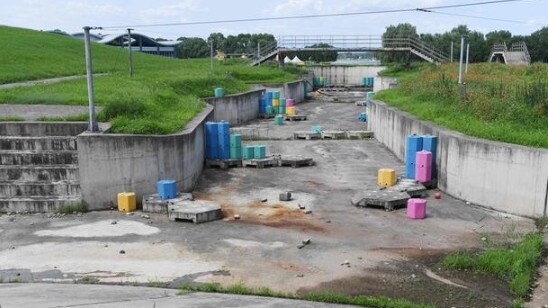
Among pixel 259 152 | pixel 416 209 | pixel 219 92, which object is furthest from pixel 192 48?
pixel 416 209

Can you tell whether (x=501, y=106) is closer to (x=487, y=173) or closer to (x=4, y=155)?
(x=487, y=173)

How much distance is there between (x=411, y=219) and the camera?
1297 cm

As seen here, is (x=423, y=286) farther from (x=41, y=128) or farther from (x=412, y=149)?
(x=41, y=128)

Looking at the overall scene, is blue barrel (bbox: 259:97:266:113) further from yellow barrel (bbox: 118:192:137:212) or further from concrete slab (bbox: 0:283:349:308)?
concrete slab (bbox: 0:283:349:308)

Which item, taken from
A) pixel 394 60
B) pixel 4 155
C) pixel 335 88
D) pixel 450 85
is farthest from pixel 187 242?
pixel 394 60

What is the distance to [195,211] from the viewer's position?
12.7m

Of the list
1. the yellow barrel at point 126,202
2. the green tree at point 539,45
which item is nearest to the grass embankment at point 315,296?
the yellow barrel at point 126,202

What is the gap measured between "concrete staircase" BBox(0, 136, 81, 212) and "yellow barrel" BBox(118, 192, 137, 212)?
113 centimetres

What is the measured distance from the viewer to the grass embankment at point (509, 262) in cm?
925

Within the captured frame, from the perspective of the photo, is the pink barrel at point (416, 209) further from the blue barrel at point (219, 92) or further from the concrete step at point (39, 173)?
the blue barrel at point (219, 92)

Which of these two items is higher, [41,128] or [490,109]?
[490,109]

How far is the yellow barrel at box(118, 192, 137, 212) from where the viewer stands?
44.9 feet

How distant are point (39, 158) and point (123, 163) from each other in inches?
A: 100

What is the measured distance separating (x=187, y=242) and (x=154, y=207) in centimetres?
256
